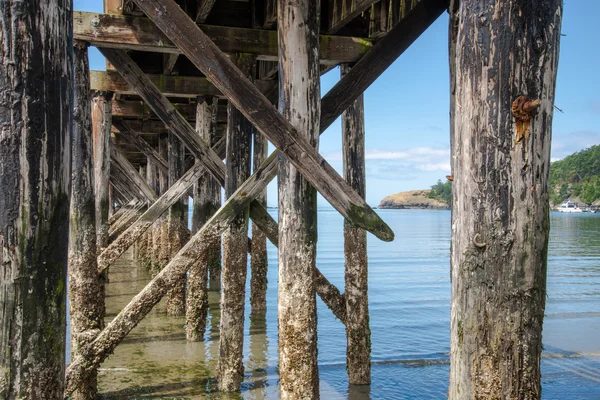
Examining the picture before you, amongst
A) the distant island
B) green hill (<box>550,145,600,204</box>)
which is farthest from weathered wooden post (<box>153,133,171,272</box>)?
green hill (<box>550,145,600,204</box>)

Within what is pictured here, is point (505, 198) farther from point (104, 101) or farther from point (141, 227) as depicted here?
point (104, 101)

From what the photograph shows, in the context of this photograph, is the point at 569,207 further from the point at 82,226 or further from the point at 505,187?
the point at 505,187

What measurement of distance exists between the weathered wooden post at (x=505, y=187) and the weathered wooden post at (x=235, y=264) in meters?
3.47

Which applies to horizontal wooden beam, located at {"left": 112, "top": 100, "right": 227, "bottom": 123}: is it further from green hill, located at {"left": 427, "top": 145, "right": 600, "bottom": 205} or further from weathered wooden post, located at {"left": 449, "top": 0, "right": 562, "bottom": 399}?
green hill, located at {"left": 427, "top": 145, "right": 600, "bottom": 205}

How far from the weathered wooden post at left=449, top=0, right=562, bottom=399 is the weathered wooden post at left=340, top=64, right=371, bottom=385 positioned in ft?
Answer: 10.2

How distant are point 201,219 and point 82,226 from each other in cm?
299

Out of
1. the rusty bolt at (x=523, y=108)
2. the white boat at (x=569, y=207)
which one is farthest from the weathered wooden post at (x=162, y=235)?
the white boat at (x=569, y=207)

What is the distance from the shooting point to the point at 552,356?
26.5 ft

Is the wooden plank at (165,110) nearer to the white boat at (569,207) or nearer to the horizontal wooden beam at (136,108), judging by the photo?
the horizontal wooden beam at (136,108)

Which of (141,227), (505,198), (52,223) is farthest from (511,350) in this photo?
(141,227)

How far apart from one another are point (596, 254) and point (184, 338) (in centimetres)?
1870

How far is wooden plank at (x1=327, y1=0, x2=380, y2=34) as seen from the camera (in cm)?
537

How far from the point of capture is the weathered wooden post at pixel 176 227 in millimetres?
9492

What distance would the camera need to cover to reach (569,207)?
295ft
